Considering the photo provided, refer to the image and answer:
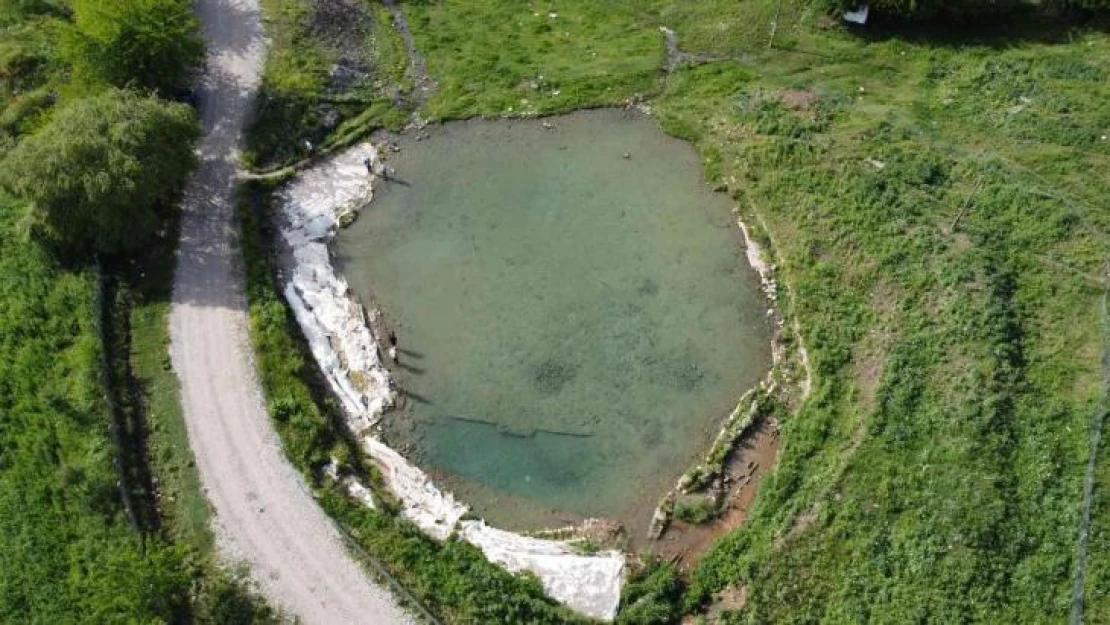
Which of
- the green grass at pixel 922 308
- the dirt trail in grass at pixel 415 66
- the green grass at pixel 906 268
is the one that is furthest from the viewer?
the dirt trail in grass at pixel 415 66

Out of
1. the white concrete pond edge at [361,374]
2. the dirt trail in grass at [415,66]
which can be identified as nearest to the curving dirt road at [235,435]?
the white concrete pond edge at [361,374]

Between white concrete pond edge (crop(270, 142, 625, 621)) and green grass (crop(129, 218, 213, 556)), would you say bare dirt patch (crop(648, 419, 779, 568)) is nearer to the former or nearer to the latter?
Result: white concrete pond edge (crop(270, 142, 625, 621))

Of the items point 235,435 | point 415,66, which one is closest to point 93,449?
point 235,435

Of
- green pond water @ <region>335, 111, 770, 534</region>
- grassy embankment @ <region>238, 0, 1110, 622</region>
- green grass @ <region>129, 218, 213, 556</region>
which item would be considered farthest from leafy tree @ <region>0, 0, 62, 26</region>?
green pond water @ <region>335, 111, 770, 534</region>

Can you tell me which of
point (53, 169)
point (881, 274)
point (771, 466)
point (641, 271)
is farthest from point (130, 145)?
point (881, 274)

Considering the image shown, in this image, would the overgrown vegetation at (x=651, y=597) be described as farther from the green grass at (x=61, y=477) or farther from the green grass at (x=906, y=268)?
the green grass at (x=61, y=477)

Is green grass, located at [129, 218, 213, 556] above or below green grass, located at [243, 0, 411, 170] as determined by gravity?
below
